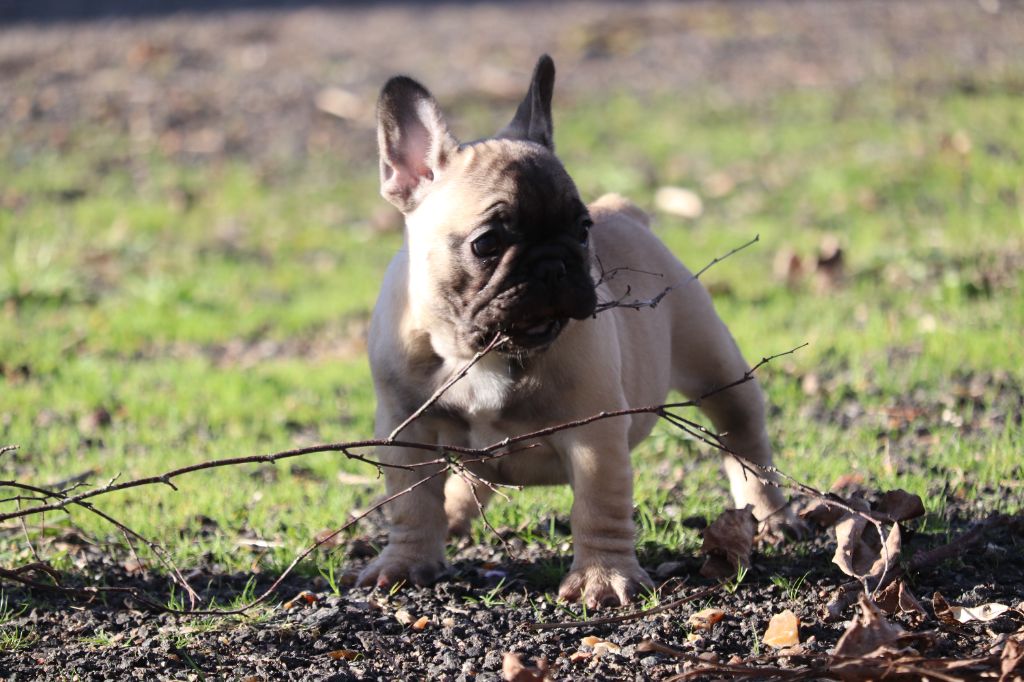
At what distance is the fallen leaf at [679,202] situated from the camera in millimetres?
9617

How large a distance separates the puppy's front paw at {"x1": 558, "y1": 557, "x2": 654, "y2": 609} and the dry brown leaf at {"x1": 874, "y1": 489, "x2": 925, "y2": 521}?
0.75 metres

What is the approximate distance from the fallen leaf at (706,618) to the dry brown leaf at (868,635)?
535 mm

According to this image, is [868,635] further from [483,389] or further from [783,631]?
[483,389]

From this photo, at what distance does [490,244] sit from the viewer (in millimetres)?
3703

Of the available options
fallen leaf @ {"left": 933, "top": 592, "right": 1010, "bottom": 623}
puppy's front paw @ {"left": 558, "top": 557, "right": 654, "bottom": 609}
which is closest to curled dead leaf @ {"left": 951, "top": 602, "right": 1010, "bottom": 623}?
fallen leaf @ {"left": 933, "top": 592, "right": 1010, "bottom": 623}

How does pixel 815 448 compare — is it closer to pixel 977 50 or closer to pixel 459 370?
pixel 459 370

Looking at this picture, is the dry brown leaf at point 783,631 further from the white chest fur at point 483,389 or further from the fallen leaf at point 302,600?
the fallen leaf at point 302,600

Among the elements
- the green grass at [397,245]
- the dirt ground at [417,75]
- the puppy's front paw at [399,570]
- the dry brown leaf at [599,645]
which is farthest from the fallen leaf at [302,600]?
the dry brown leaf at [599,645]

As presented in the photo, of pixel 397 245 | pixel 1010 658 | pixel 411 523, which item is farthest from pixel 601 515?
pixel 397 245

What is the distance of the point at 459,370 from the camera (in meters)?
3.88

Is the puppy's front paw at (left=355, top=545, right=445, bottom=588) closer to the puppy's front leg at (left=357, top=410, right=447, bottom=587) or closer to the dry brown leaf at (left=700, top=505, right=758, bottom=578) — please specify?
the puppy's front leg at (left=357, top=410, right=447, bottom=587)

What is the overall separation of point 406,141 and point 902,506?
191cm

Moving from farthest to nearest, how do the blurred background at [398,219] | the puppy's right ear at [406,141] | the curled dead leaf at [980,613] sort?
the blurred background at [398,219] < the puppy's right ear at [406,141] < the curled dead leaf at [980,613]

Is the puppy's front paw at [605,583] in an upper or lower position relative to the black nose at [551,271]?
lower
